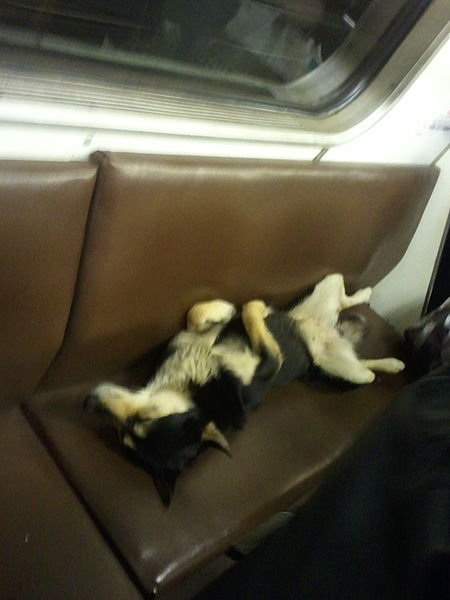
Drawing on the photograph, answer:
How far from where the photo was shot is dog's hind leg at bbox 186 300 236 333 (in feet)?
4.77

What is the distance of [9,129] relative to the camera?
3.33ft

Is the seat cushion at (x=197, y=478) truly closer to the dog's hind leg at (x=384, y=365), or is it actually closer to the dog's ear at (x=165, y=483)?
the dog's ear at (x=165, y=483)

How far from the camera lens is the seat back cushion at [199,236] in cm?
116

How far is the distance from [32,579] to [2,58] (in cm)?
90

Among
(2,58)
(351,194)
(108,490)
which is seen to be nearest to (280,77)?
(351,194)

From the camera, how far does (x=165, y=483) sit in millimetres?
1241

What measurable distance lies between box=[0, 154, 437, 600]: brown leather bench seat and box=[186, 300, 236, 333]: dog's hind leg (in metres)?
0.02

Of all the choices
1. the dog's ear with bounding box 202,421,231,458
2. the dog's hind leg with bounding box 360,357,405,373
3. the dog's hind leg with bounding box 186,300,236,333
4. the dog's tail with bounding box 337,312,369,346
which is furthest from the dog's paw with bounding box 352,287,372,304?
the dog's ear with bounding box 202,421,231,458

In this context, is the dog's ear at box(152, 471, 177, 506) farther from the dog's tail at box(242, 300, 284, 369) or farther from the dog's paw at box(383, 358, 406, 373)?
the dog's paw at box(383, 358, 406, 373)

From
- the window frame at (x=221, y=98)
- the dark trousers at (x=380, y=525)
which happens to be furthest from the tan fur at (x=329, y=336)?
the dark trousers at (x=380, y=525)

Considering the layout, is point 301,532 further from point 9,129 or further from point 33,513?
point 9,129

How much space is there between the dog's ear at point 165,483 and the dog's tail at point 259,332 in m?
0.43

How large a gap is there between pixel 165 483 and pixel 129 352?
0.34 meters

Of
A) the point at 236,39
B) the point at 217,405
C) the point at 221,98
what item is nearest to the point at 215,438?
the point at 217,405
